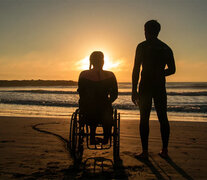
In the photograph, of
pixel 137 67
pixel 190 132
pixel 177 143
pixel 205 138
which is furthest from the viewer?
pixel 190 132

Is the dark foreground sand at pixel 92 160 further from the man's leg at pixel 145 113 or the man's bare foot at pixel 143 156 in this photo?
the man's leg at pixel 145 113

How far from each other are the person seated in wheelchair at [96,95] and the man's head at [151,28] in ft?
2.62

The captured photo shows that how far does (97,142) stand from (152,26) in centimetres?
171

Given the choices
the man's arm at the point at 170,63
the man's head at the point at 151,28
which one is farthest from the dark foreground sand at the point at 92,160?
the man's head at the point at 151,28

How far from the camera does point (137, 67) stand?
3746 millimetres

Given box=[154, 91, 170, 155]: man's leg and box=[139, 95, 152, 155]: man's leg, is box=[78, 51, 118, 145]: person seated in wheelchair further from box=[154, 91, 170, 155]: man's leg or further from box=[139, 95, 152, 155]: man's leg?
box=[154, 91, 170, 155]: man's leg

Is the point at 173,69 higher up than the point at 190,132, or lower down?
higher up

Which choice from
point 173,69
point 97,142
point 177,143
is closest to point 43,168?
point 97,142

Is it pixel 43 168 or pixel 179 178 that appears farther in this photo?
pixel 43 168

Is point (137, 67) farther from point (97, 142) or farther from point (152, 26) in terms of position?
point (97, 142)

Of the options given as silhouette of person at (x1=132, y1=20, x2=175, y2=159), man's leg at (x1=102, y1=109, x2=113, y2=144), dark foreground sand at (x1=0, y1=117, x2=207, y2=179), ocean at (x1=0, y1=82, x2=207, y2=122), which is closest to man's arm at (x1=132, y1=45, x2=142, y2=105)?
silhouette of person at (x1=132, y1=20, x2=175, y2=159)

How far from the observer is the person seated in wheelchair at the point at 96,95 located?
332cm

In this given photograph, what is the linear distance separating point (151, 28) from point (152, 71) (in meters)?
0.58

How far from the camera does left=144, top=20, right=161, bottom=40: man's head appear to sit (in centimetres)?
365
